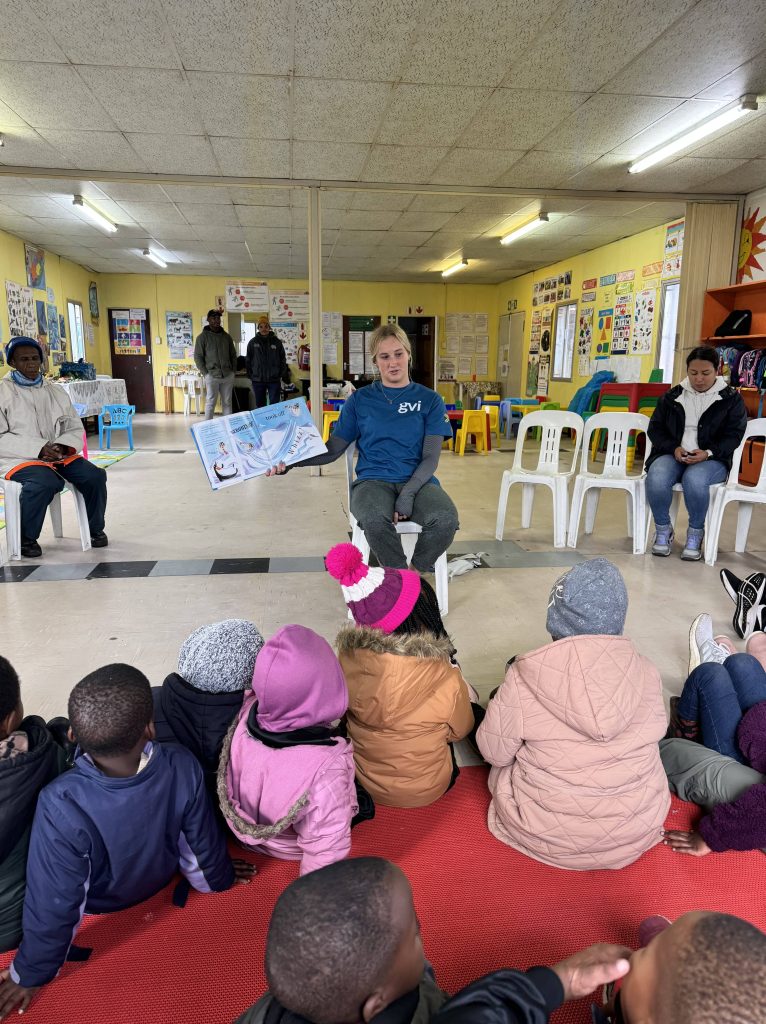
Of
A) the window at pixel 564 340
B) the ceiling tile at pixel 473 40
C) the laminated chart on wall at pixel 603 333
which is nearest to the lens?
the ceiling tile at pixel 473 40

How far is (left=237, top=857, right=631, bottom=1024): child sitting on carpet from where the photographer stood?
0.75 meters

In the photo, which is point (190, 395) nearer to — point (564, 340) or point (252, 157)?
point (564, 340)

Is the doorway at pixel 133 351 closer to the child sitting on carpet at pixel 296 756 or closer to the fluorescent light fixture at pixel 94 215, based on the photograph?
the fluorescent light fixture at pixel 94 215

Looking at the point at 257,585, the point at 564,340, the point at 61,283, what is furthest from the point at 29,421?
the point at 564,340

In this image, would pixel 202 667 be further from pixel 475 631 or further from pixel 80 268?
pixel 80 268

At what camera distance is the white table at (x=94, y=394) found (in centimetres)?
854

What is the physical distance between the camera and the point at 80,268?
1195cm

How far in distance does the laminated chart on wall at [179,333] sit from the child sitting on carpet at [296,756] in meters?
12.9

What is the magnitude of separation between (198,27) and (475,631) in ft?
11.1

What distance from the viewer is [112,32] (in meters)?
3.51

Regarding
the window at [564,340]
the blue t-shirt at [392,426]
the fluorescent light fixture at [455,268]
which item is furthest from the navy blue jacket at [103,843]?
the fluorescent light fixture at [455,268]

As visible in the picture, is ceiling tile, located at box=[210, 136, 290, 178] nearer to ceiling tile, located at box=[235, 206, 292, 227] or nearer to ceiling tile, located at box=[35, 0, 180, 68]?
ceiling tile, located at box=[235, 206, 292, 227]

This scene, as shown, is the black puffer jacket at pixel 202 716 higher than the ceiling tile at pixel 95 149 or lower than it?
lower

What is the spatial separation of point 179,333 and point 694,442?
37.3ft
